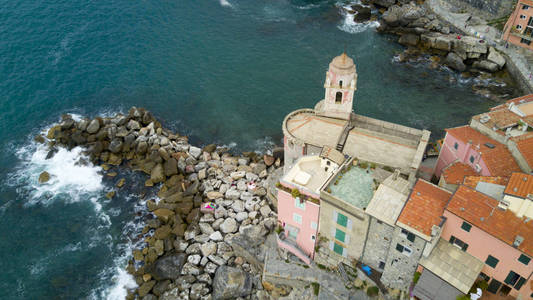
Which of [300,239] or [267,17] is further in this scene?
[267,17]

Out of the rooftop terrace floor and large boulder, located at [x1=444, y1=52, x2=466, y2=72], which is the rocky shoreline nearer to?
the rooftop terrace floor

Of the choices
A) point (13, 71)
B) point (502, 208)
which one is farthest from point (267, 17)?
point (502, 208)

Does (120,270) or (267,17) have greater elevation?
(267,17)

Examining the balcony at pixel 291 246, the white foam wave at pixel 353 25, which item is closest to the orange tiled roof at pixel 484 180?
the balcony at pixel 291 246

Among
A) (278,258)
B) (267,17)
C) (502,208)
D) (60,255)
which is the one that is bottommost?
(60,255)

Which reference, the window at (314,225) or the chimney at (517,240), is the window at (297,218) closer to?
the window at (314,225)

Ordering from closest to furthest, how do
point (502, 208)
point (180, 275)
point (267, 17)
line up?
point (502, 208) < point (180, 275) < point (267, 17)

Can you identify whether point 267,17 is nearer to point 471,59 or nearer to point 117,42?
point 117,42
